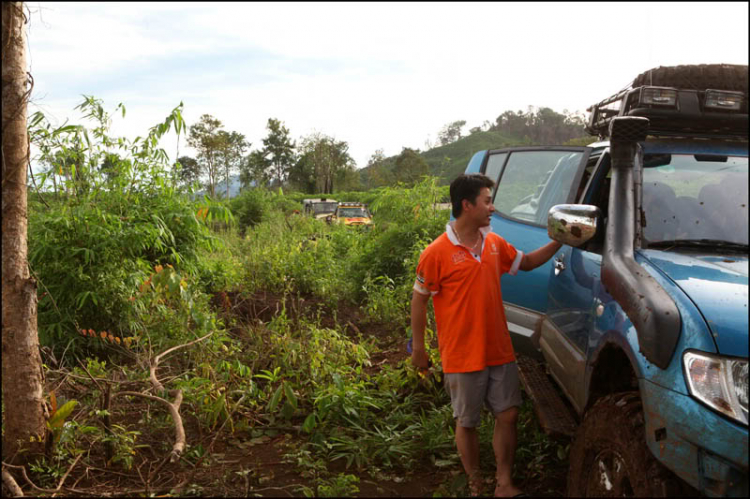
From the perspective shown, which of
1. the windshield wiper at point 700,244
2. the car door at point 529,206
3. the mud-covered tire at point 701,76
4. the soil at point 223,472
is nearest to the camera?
the windshield wiper at point 700,244

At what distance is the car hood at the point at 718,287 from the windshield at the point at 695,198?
0.17 meters

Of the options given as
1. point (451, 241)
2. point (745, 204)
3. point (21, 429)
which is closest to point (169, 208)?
point (21, 429)

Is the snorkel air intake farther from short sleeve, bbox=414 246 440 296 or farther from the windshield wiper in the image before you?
short sleeve, bbox=414 246 440 296

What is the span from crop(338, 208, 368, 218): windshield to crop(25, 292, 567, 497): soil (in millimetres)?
16820

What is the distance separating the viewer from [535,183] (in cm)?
459

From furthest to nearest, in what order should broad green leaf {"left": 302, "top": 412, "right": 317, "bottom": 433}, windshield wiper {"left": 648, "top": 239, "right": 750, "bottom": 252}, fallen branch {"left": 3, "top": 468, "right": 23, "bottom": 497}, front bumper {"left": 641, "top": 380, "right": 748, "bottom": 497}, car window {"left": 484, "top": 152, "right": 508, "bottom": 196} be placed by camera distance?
car window {"left": 484, "top": 152, "right": 508, "bottom": 196}, broad green leaf {"left": 302, "top": 412, "right": 317, "bottom": 433}, fallen branch {"left": 3, "top": 468, "right": 23, "bottom": 497}, windshield wiper {"left": 648, "top": 239, "right": 750, "bottom": 252}, front bumper {"left": 641, "top": 380, "right": 748, "bottom": 497}

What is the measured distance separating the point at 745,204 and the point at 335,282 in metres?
6.69

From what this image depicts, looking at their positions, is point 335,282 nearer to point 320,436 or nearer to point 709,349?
point 320,436

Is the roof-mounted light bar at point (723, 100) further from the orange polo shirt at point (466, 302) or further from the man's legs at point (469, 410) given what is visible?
the man's legs at point (469, 410)

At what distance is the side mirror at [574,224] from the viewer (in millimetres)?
2865

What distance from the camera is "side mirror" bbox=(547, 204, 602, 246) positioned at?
9.40 feet

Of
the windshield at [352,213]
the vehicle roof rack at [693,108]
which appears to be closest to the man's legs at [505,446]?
the vehicle roof rack at [693,108]

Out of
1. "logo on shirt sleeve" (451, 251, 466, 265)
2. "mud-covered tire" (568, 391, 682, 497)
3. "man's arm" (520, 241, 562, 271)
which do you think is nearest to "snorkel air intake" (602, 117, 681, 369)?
"mud-covered tire" (568, 391, 682, 497)

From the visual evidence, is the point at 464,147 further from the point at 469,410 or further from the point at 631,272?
the point at 631,272
